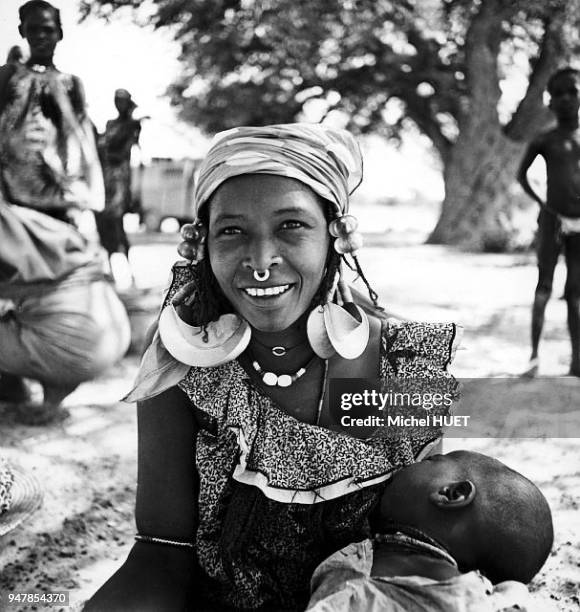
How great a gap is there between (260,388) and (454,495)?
39 centimetres

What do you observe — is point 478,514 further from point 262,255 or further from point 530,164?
point 530,164

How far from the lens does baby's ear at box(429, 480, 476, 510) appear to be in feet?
3.97

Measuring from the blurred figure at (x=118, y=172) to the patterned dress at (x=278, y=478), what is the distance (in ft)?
8.65

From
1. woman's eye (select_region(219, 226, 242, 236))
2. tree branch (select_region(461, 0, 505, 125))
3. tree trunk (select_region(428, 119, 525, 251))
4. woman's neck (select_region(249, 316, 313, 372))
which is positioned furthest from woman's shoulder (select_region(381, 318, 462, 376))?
tree trunk (select_region(428, 119, 525, 251))

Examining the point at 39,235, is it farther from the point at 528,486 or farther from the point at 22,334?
the point at 528,486

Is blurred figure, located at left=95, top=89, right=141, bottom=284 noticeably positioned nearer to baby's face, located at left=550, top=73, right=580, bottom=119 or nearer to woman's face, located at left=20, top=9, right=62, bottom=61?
woman's face, located at left=20, top=9, right=62, bottom=61

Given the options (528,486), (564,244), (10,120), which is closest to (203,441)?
(528,486)

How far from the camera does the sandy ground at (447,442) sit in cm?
210

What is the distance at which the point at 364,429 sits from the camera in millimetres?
1336

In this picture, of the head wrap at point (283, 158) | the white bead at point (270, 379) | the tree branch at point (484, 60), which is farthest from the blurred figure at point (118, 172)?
the white bead at point (270, 379)

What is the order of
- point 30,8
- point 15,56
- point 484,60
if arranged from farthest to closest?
point 484,60
point 15,56
point 30,8

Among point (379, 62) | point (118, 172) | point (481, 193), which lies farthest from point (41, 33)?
point (481, 193)

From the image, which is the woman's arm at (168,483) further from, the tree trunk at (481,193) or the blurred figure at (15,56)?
the tree trunk at (481,193)

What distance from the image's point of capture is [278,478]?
1257mm
